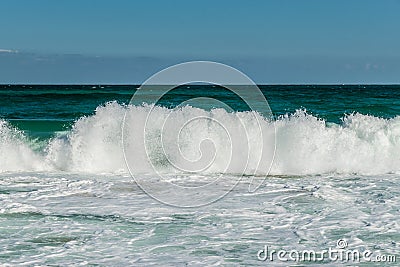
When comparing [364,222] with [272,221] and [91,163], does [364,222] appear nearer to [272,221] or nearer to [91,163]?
[272,221]

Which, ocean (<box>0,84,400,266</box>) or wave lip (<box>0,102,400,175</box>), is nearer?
ocean (<box>0,84,400,266</box>)

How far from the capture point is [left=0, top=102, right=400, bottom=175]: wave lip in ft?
45.4

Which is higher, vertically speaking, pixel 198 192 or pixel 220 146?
pixel 220 146

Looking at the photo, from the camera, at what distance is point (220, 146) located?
49.4ft

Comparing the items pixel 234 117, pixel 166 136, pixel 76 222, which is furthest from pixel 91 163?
pixel 76 222

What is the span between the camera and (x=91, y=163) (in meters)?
14.2

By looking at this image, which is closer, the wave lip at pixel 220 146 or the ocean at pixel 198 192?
the ocean at pixel 198 192

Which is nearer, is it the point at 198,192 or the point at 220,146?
the point at 198,192

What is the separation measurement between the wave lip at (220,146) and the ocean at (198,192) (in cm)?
4

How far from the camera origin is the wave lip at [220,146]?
45.4 ft

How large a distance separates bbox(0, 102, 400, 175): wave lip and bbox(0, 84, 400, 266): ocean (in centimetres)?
4

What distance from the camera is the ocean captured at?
6.80 m

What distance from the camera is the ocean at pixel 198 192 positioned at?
680 centimetres

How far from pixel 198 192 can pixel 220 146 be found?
15.3 feet
